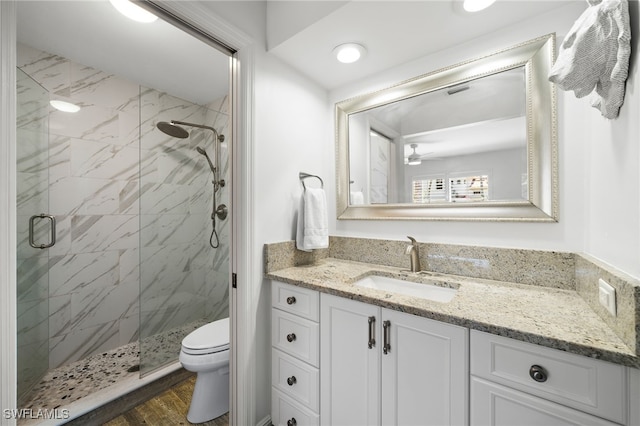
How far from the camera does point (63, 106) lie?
6.40 ft

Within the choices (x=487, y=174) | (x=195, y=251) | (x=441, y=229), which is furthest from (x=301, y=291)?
Result: (x=195, y=251)

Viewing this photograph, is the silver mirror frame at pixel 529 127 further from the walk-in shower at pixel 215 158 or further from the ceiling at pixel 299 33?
the walk-in shower at pixel 215 158

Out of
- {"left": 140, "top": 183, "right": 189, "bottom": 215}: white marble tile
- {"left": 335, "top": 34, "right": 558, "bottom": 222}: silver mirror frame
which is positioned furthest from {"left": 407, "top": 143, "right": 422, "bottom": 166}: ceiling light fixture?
{"left": 140, "top": 183, "right": 189, "bottom": 215}: white marble tile

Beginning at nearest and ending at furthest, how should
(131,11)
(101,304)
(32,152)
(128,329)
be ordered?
(131,11) < (32,152) < (101,304) < (128,329)

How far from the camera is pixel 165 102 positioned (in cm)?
238

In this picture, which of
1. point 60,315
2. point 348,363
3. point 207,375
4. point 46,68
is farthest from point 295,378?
point 46,68

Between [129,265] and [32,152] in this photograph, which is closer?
[32,152]

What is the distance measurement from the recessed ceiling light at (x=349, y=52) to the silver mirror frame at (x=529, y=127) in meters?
0.30

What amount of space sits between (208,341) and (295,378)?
2.27 ft

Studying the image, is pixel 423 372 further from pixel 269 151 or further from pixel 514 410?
pixel 269 151

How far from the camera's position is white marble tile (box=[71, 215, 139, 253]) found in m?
2.04

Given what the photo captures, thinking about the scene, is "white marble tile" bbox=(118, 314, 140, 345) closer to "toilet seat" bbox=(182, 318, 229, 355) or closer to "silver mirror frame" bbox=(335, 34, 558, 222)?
"toilet seat" bbox=(182, 318, 229, 355)

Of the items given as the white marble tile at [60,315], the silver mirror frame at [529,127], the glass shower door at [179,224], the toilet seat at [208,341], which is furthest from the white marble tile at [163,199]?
the silver mirror frame at [529,127]

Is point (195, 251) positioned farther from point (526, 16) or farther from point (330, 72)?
point (526, 16)
